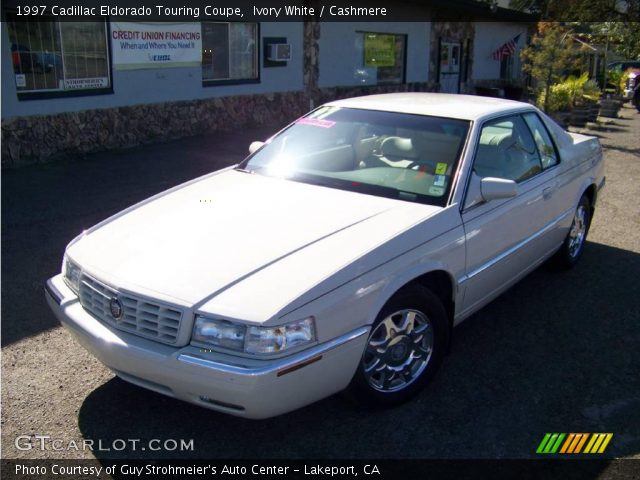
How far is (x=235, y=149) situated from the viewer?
1180 centimetres

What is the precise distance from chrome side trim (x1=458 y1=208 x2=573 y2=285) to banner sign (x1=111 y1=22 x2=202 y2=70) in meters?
8.61

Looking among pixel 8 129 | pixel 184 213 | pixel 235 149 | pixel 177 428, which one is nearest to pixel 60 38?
pixel 8 129

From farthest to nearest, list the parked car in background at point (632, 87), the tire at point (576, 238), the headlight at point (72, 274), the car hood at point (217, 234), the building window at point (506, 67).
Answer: the building window at point (506, 67) → the parked car in background at point (632, 87) → the tire at point (576, 238) → the headlight at point (72, 274) → the car hood at point (217, 234)

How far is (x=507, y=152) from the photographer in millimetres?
4750

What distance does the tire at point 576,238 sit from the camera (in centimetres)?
575

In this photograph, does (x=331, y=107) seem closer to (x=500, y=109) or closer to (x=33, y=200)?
(x=500, y=109)

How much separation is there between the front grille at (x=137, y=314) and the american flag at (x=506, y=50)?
22715 mm

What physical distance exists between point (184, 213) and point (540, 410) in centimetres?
237

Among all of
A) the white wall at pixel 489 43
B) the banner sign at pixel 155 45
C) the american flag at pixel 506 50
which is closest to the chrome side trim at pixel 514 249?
the banner sign at pixel 155 45

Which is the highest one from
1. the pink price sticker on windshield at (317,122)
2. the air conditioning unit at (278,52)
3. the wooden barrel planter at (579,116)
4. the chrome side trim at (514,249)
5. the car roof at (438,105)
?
the air conditioning unit at (278,52)

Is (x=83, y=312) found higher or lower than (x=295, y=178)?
lower

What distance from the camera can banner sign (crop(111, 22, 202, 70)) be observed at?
11.4 m

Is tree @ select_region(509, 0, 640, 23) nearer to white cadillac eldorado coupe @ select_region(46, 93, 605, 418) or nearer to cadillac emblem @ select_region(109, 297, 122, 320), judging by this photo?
white cadillac eldorado coupe @ select_region(46, 93, 605, 418)

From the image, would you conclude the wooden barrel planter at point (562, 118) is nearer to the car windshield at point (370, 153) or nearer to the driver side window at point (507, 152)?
the driver side window at point (507, 152)
